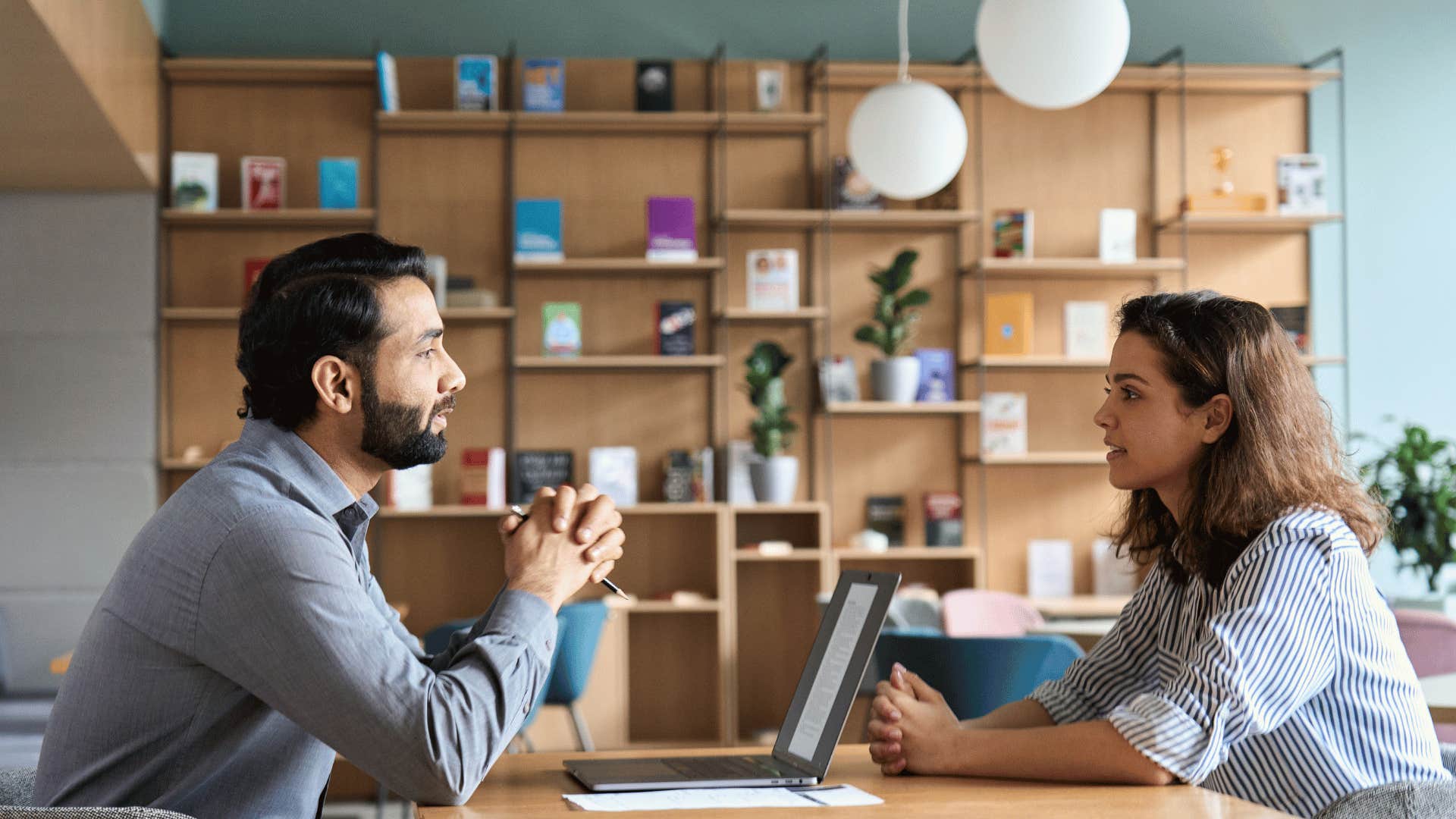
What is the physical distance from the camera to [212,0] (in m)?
5.84

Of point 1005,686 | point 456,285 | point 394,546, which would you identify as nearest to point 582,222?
point 456,285

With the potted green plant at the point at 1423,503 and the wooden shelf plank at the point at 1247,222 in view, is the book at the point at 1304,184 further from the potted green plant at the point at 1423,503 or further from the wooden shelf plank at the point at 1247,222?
the potted green plant at the point at 1423,503

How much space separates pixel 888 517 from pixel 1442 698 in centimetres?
335

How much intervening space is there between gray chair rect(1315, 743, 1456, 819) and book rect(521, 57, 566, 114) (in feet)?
16.0

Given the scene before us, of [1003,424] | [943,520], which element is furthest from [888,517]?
[1003,424]

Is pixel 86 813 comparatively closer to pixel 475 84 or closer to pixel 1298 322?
pixel 475 84

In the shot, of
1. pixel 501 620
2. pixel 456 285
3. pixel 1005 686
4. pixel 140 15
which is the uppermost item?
pixel 140 15

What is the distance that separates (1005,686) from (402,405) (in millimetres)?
2199

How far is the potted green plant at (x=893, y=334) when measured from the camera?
5.68 meters

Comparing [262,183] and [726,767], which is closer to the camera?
[726,767]

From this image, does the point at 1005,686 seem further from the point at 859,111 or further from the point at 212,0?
the point at 212,0

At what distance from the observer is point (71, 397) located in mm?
5488

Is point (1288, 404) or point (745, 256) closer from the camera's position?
point (1288, 404)

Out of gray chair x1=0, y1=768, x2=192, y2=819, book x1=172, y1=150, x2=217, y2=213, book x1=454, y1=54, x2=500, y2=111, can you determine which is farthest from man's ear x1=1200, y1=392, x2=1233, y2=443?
book x1=172, y1=150, x2=217, y2=213
